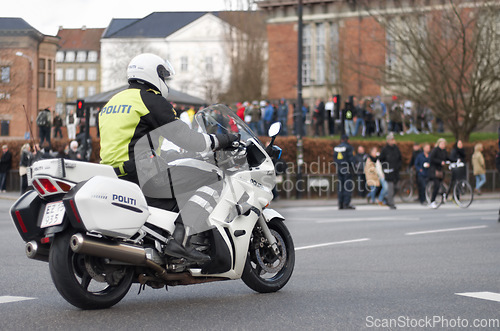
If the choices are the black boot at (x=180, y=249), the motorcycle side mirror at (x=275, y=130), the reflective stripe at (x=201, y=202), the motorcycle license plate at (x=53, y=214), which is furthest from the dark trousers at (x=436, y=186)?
the motorcycle license plate at (x=53, y=214)

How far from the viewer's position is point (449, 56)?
113 ft

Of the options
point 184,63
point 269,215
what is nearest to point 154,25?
point 184,63

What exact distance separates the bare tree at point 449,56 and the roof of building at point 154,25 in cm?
7080

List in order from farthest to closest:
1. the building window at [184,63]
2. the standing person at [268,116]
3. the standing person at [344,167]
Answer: the building window at [184,63], the standing person at [268,116], the standing person at [344,167]

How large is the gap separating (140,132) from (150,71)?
50 centimetres

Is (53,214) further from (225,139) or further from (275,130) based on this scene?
(275,130)

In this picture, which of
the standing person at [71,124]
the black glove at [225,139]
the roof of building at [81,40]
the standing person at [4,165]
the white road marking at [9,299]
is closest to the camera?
the black glove at [225,139]

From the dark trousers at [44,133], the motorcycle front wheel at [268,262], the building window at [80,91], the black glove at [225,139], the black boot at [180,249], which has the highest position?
the building window at [80,91]

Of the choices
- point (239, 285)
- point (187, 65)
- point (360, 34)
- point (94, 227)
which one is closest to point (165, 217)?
point (94, 227)

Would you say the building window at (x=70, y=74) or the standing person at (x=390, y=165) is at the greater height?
the building window at (x=70, y=74)

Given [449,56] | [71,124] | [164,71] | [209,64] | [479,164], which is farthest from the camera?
[209,64]

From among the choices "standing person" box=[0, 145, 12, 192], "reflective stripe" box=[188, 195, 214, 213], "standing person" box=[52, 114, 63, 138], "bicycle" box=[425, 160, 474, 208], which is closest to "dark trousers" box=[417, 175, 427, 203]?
"bicycle" box=[425, 160, 474, 208]

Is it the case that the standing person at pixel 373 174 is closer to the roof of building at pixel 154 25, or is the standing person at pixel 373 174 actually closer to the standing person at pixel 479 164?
the standing person at pixel 479 164

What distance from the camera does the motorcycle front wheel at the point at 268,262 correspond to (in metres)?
7.43
